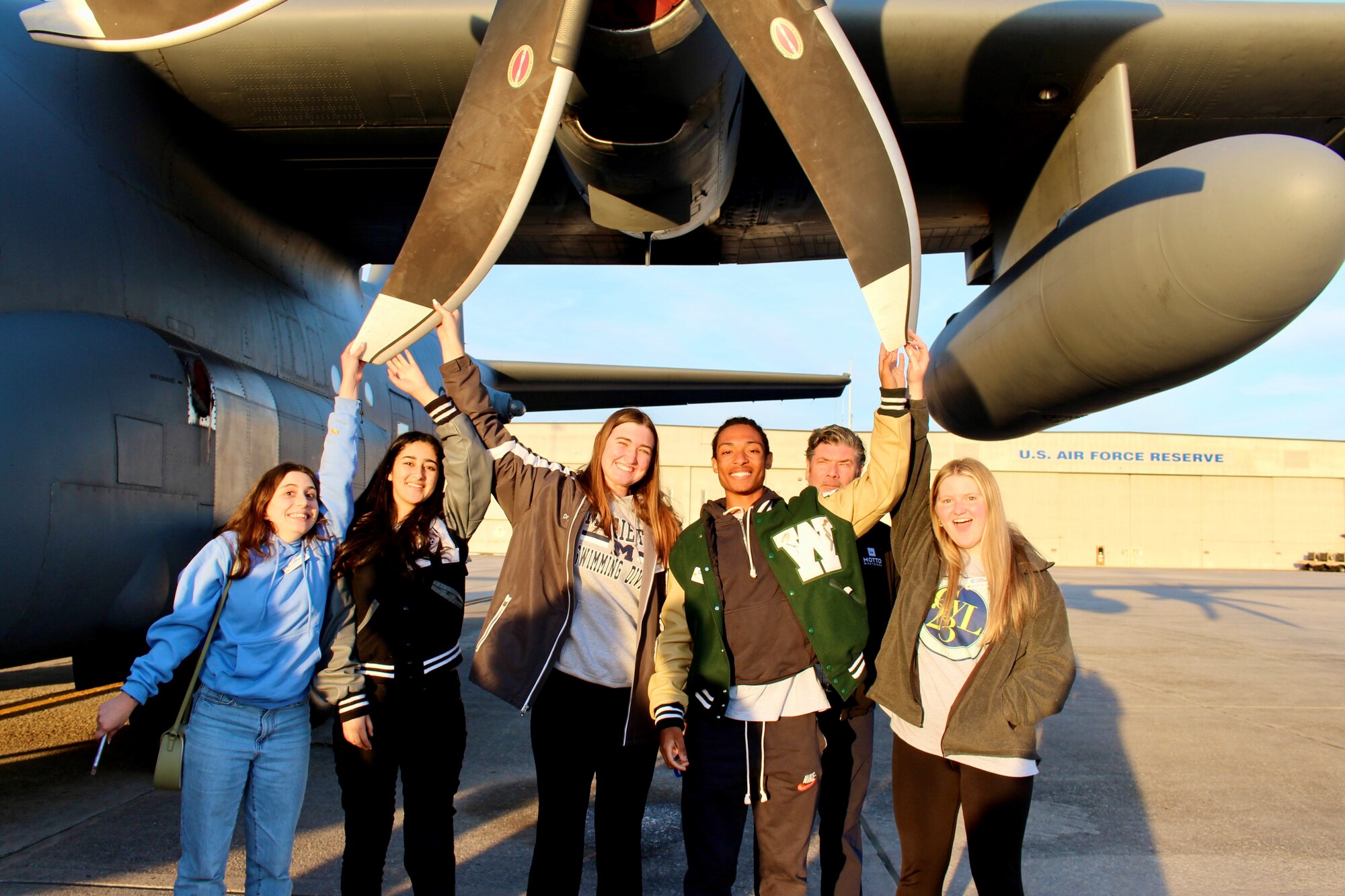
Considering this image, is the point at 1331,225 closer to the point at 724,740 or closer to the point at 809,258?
the point at 724,740

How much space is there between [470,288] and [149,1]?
5.00 feet

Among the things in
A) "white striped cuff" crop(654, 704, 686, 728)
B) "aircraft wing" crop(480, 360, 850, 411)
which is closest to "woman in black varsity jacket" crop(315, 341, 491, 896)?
"white striped cuff" crop(654, 704, 686, 728)

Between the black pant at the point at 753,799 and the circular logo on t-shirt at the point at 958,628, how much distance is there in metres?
0.43

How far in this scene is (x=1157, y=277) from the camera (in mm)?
3934

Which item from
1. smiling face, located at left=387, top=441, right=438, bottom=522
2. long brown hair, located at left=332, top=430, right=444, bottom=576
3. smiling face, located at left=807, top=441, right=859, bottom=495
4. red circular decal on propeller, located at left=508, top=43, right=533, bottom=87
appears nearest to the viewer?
long brown hair, located at left=332, top=430, right=444, bottom=576

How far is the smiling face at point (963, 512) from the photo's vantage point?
253 cm

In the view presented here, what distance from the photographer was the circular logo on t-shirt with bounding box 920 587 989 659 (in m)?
2.45

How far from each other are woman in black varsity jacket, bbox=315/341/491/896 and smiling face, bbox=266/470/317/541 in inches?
6.1

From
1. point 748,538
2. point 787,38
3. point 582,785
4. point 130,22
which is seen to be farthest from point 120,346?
point 787,38

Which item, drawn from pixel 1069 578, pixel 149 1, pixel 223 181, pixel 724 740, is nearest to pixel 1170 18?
pixel 724 740

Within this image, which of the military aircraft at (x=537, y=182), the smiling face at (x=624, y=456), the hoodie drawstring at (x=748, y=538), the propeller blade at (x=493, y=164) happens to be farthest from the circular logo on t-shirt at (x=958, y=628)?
the propeller blade at (x=493, y=164)

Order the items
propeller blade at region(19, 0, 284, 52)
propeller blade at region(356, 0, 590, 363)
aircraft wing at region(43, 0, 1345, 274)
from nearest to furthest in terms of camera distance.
Answer: propeller blade at region(19, 0, 284, 52) → propeller blade at region(356, 0, 590, 363) → aircraft wing at region(43, 0, 1345, 274)

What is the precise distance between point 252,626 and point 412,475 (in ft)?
2.14

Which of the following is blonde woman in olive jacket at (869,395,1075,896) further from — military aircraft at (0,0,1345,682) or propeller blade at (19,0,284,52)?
propeller blade at (19,0,284,52)
